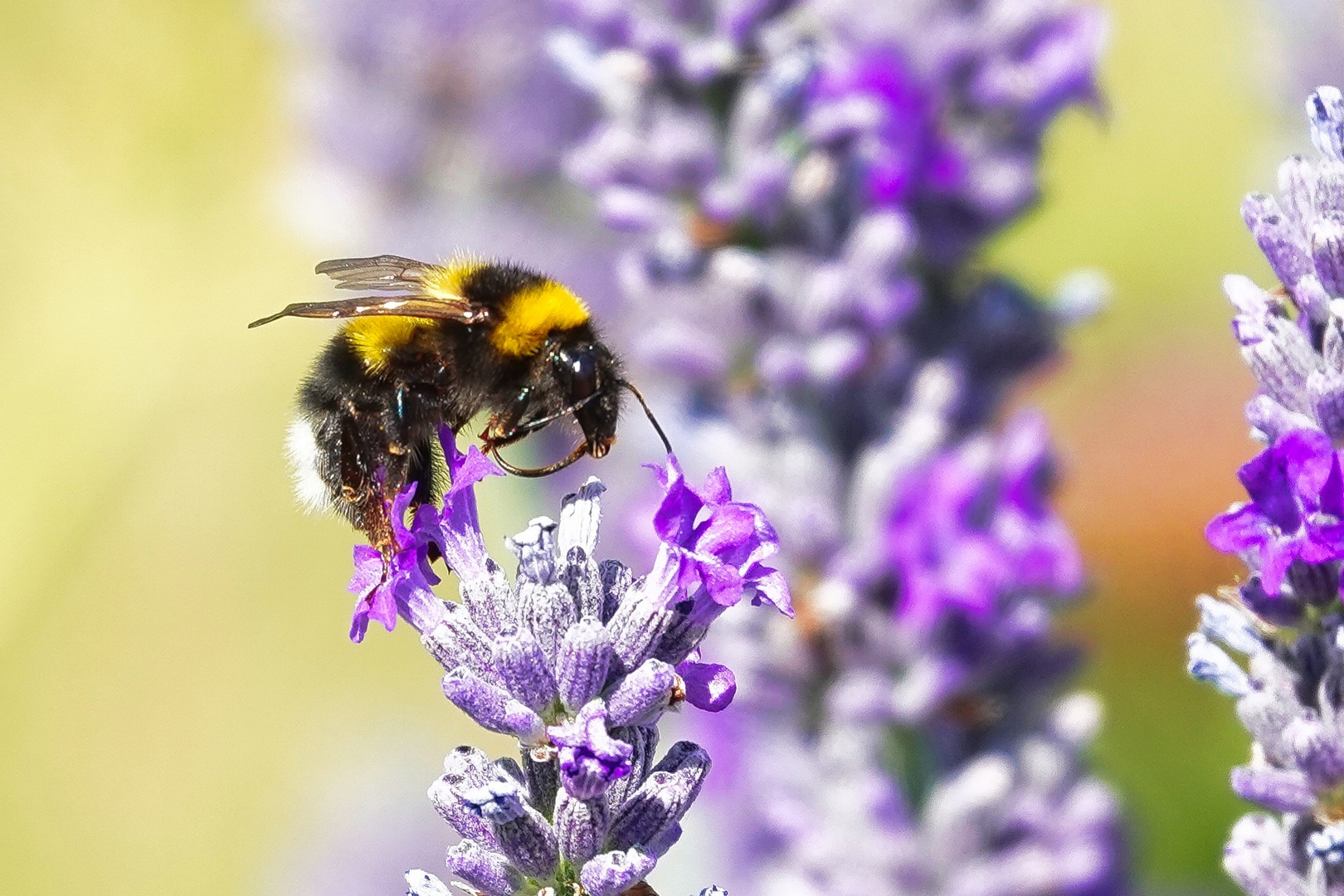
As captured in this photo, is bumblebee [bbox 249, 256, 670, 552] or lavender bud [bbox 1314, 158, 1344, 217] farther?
bumblebee [bbox 249, 256, 670, 552]

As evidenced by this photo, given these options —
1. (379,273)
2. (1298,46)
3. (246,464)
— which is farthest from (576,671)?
(246,464)

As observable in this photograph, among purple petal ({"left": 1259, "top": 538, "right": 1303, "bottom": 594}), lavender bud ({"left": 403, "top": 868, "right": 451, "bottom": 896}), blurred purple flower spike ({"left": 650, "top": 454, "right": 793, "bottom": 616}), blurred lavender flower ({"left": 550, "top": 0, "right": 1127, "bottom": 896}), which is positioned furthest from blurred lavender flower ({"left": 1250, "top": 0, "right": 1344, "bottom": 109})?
lavender bud ({"left": 403, "top": 868, "right": 451, "bottom": 896})

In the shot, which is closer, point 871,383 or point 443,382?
point 443,382

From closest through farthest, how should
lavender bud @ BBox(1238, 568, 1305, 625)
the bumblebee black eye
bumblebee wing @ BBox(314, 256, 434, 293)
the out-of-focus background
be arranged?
lavender bud @ BBox(1238, 568, 1305, 625)
the bumblebee black eye
bumblebee wing @ BBox(314, 256, 434, 293)
the out-of-focus background

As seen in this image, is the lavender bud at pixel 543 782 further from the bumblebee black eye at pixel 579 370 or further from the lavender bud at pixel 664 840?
the bumblebee black eye at pixel 579 370

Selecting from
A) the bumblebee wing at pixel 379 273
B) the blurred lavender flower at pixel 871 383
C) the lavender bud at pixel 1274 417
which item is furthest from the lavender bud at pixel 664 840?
the blurred lavender flower at pixel 871 383

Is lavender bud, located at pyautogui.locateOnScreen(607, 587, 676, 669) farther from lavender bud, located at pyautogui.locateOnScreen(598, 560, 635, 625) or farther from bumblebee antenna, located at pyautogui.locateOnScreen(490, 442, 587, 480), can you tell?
bumblebee antenna, located at pyautogui.locateOnScreen(490, 442, 587, 480)

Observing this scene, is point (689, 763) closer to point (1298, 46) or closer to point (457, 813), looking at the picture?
point (457, 813)

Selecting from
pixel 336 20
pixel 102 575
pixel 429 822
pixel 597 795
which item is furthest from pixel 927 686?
pixel 102 575
